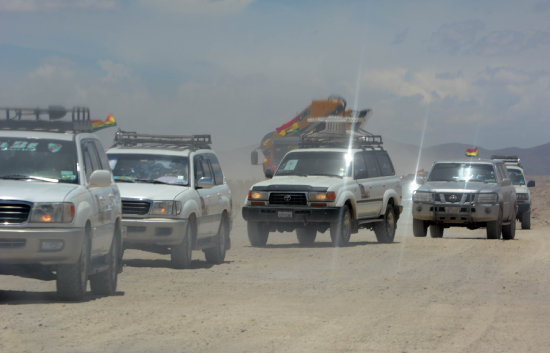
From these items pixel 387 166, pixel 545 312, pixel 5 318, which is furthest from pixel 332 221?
pixel 5 318

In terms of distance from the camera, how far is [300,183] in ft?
68.9

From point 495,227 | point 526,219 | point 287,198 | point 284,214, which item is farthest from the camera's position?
point 526,219

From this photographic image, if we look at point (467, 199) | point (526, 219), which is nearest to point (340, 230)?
point (467, 199)

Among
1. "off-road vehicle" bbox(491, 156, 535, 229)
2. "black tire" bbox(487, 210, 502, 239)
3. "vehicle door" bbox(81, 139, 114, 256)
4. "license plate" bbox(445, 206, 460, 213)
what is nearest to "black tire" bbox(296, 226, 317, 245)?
"license plate" bbox(445, 206, 460, 213)

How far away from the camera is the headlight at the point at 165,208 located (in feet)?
51.0

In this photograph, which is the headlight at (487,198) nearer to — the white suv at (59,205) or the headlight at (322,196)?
the headlight at (322,196)

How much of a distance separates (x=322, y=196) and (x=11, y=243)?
10.7 meters

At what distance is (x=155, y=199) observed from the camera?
15.6 m

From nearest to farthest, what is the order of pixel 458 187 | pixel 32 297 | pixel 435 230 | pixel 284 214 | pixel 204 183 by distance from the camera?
pixel 32 297 < pixel 204 183 < pixel 284 214 < pixel 458 187 < pixel 435 230

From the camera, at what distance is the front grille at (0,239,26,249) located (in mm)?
10422

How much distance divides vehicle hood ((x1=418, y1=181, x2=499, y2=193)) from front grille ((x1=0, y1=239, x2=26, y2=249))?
1463cm

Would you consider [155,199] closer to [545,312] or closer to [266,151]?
[545,312]

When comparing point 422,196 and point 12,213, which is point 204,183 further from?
point 422,196

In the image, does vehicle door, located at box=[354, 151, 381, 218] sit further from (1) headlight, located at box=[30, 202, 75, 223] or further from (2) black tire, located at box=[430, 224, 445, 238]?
(1) headlight, located at box=[30, 202, 75, 223]
